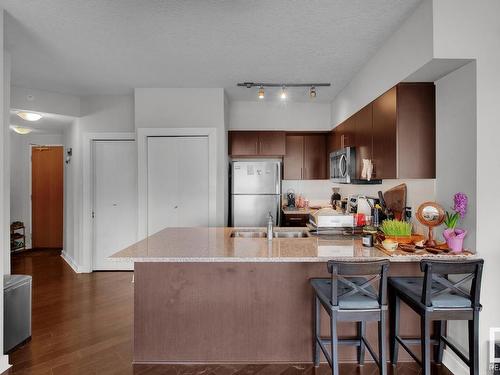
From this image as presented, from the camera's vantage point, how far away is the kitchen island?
8.05 feet

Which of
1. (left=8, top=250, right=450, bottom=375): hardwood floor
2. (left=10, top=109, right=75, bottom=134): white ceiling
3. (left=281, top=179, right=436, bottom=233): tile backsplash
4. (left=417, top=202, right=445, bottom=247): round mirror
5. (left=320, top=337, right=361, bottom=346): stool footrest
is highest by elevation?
(left=10, top=109, right=75, bottom=134): white ceiling

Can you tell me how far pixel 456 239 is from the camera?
2.23 metres

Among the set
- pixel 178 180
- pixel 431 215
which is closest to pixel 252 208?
pixel 178 180

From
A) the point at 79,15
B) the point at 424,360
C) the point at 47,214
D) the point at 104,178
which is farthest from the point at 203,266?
the point at 47,214

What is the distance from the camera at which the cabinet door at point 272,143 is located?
513cm

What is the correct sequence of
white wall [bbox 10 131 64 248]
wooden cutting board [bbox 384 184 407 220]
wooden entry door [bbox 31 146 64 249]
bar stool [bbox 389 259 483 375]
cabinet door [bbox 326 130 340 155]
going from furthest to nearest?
wooden entry door [bbox 31 146 64 249]
white wall [bbox 10 131 64 248]
cabinet door [bbox 326 130 340 155]
wooden cutting board [bbox 384 184 407 220]
bar stool [bbox 389 259 483 375]

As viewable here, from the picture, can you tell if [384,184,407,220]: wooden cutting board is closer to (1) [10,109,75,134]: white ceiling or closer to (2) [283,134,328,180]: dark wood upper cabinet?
(2) [283,134,328,180]: dark wood upper cabinet

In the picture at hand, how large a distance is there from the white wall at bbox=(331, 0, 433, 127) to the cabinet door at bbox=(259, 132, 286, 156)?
134 centimetres

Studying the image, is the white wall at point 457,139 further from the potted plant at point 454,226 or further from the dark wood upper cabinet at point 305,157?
the dark wood upper cabinet at point 305,157

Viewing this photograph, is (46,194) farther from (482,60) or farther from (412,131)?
(482,60)

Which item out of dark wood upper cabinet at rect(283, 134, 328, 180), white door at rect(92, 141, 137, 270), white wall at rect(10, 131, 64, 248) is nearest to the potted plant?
dark wood upper cabinet at rect(283, 134, 328, 180)

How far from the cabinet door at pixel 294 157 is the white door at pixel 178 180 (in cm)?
149

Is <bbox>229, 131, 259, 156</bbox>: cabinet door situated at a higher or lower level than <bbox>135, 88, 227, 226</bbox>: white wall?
lower

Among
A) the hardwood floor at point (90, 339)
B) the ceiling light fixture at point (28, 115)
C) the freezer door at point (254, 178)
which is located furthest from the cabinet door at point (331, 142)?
the ceiling light fixture at point (28, 115)
